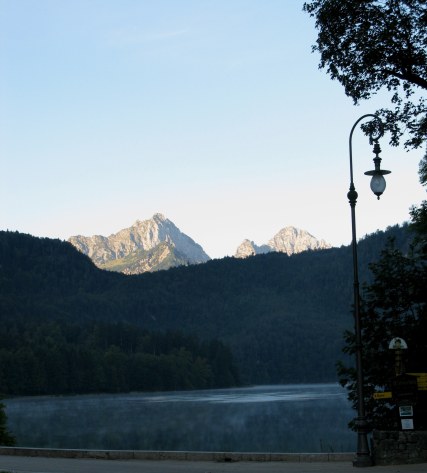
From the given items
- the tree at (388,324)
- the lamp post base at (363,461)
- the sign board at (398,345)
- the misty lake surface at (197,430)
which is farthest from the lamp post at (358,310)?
the misty lake surface at (197,430)

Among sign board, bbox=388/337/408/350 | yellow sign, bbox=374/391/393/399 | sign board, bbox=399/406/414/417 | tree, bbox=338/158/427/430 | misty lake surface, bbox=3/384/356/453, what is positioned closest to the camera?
sign board, bbox=399/406/414/417

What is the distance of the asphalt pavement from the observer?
881 inches

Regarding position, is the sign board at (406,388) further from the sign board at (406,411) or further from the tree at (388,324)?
the tree at (388,324)

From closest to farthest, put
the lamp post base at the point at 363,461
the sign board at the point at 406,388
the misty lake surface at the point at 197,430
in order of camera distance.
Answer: the lamp post base at the point at 363,461
the sign board at the point at 406,388
the misty lake surface at the point at 197,430

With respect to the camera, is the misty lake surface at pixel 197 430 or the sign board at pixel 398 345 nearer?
the sign board at pixel 398 345

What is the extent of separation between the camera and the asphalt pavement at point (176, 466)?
881 inches

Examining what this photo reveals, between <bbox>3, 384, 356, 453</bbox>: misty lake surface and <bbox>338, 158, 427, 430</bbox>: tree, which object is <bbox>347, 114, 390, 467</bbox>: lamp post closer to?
<bbox>338, 158, 427, 430</bbox>: tree

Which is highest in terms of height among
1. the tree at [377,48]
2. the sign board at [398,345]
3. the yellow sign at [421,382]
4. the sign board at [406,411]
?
the tree at [377,48]

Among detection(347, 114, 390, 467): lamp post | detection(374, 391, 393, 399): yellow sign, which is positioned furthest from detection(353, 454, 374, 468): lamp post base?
detection(374, 391, 393, 399): yellow sign

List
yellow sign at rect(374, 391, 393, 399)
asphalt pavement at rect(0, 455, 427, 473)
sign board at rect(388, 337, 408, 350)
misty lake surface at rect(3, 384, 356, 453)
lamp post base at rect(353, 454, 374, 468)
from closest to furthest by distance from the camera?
asphalt pavement at rect(0, 455, 427, 473) < lamp post base at rect(353, 454, 374, 468) < yellow sign at rect(374, 391, 393, 399) < sign board at rect(388, 337, 408, 350) < misty lake surface at rect(3, 384, 356, 453)

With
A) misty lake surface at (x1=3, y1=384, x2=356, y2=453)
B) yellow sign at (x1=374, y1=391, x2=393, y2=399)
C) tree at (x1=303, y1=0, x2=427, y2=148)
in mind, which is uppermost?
tree at (x1=303, y1=0, x2=427, y2=148)

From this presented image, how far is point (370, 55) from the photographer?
990 inches

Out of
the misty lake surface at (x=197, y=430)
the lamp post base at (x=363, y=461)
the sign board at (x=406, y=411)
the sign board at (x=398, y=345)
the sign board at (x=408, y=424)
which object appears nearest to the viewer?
the lamp post base at (x=363, y=461)

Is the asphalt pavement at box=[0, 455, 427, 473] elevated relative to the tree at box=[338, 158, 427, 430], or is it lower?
lower
